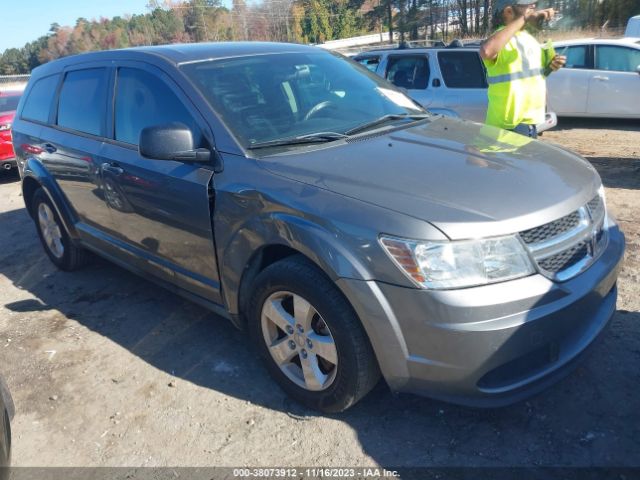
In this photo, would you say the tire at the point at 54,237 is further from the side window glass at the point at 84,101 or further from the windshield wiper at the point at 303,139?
the windshield wiper at the point at 303,139

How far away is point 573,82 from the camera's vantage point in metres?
10.1

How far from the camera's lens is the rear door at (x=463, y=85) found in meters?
7.97

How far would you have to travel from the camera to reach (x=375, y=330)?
242 centimetres

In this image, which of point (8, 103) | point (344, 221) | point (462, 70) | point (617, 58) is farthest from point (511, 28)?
point (8, 103)

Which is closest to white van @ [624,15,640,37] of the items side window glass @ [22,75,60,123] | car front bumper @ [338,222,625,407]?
side window glass @ [22,75,60,123]

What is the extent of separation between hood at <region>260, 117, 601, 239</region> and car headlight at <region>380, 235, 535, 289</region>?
0.05 m

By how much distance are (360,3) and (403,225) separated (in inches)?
2430

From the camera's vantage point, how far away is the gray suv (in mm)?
2314

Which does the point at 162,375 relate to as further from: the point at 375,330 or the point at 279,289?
the point at 375,330

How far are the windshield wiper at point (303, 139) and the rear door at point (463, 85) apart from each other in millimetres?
5295

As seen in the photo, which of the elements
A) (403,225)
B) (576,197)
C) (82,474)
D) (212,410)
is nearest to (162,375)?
(212,410)

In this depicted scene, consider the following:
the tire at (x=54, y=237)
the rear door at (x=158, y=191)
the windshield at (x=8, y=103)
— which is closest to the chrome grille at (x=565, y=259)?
the rear door at (x=158, y=191)

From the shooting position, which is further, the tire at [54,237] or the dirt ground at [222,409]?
the tire at [54,237]

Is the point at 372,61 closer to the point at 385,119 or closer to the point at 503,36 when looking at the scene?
the point at 503,36
